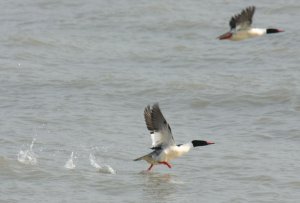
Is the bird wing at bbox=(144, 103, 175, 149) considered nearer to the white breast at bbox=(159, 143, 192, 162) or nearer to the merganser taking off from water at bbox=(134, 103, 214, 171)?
the merganser taking off from water at bbox=(134, 103, 214, 171)

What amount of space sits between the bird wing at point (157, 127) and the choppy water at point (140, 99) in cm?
46

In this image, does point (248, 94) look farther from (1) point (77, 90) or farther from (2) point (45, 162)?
(2) point (45, 162)

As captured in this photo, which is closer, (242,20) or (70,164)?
(70,164)

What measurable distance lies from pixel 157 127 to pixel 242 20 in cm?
257

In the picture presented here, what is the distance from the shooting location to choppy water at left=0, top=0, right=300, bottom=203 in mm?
12484

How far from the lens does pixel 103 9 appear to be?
26.3m

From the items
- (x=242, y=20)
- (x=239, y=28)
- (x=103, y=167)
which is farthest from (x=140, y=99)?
(x=103, y=167)

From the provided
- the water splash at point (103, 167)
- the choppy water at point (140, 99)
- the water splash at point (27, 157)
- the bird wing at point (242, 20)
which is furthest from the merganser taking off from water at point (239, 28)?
the water splash at point (27, 157)

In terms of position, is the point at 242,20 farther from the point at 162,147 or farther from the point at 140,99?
the point at 140,99

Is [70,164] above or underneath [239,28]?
underneath

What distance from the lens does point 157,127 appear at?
41.4ft

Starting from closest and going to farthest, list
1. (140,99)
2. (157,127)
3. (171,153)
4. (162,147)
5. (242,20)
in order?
(157,127) → (171,153) → (162,147) → (242,20) → (140,99)

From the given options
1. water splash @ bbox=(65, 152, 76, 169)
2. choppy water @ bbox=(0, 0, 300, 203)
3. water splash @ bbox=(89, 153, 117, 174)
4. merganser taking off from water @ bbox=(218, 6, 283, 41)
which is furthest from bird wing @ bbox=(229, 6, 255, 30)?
water splash @ bbox=(65, 152, 76, 169)

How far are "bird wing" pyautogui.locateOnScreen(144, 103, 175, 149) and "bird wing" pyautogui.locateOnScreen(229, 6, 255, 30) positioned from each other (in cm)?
226
